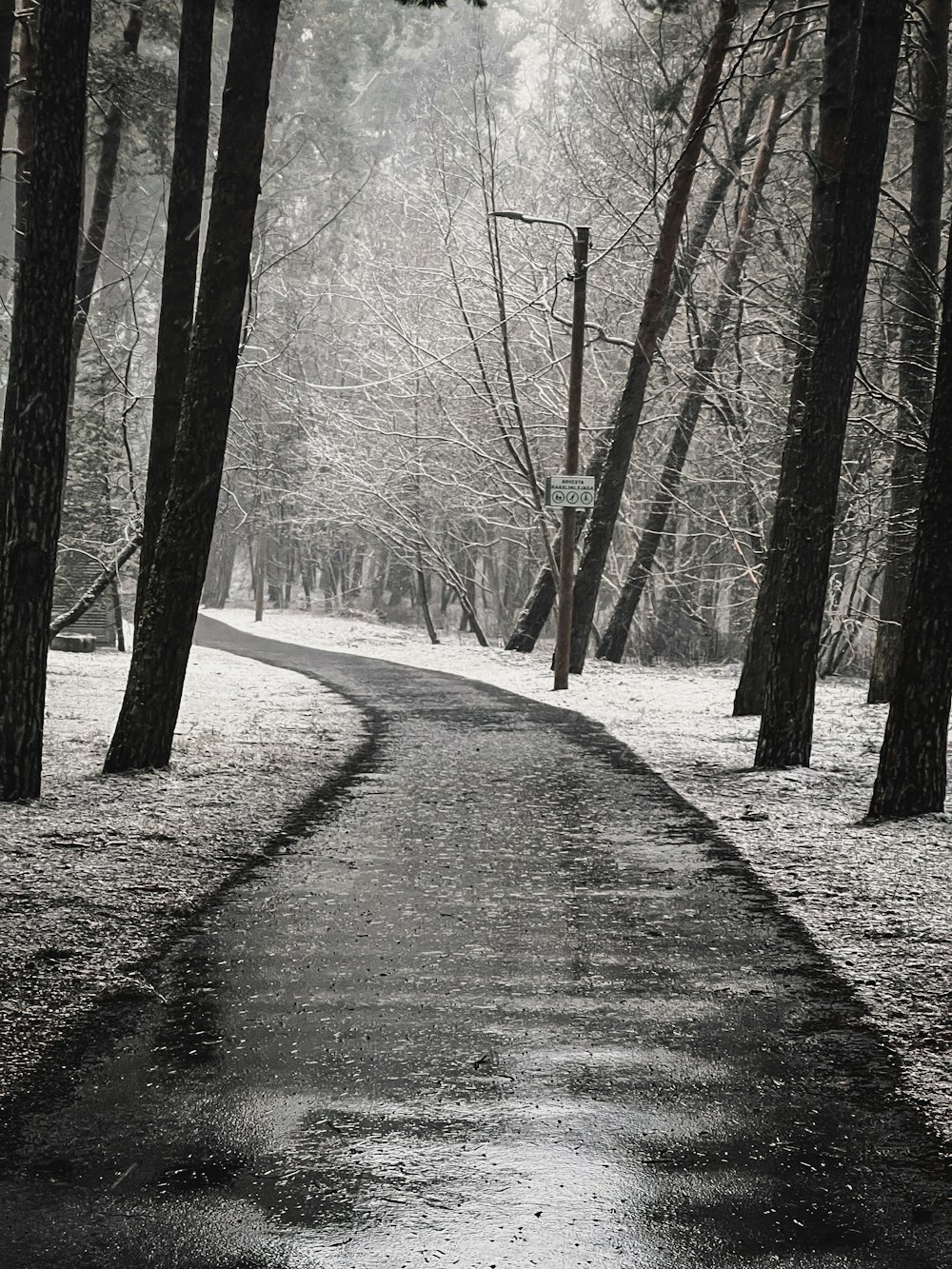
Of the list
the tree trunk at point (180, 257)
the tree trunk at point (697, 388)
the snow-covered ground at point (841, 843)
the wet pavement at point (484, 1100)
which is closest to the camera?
the wet pavement at point (484, 1100)

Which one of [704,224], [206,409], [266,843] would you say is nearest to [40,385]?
[206,409]

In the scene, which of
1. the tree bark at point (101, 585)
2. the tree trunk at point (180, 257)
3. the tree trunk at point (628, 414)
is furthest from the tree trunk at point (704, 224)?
the tree trunk at point (180, 257)

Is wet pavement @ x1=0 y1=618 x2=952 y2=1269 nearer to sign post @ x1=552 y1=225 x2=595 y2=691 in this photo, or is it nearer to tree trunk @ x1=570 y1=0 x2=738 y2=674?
sign post @ x1=552 y1=225 x2=595 y2=691

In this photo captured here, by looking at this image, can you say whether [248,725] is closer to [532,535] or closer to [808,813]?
[808,813]

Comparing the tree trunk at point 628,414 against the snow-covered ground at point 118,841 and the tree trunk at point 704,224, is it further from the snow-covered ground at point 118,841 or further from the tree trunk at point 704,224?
the snow-covered ground at point 118,841

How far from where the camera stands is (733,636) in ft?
100

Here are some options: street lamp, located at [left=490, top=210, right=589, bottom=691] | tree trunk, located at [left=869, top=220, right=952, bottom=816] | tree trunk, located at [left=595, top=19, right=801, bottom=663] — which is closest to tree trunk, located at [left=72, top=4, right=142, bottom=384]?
street lamp, located at [left=490, top=210, right=589, bottom=691]

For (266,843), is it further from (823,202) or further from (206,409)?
(823,202)

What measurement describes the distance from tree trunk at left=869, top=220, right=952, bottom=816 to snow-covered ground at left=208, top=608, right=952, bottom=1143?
0.86ft

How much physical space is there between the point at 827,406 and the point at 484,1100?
803 cm

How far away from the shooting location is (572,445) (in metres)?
19.2

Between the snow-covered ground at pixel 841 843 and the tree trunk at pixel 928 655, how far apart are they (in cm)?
26

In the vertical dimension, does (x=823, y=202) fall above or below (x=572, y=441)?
above

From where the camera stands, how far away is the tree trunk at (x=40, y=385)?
26.0ft
